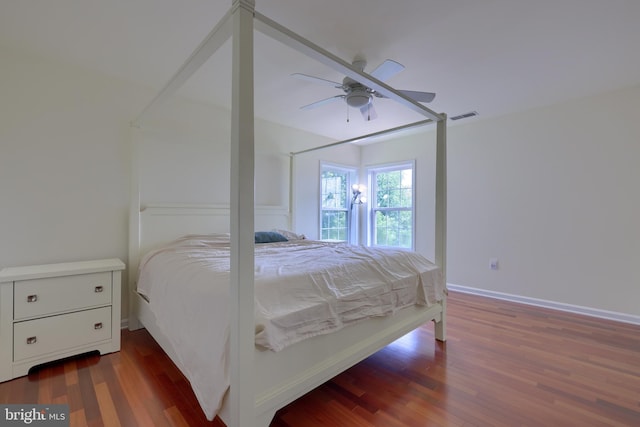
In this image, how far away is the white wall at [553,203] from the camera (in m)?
3.01

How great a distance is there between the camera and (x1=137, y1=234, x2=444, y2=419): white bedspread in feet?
4.38

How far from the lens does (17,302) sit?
1.94 meters

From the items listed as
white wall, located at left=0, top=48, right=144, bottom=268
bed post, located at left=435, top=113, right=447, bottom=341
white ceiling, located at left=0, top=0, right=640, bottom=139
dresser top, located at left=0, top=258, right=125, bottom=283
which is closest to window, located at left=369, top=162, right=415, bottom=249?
white ceiling, located at left=0, top=0, right=640, bottom=139

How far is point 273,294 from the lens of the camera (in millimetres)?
1447

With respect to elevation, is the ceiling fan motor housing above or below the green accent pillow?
above

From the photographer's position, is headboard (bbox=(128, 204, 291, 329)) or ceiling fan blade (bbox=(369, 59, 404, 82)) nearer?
ceiling fan blade (bbox=(369, 59, 404, 82))

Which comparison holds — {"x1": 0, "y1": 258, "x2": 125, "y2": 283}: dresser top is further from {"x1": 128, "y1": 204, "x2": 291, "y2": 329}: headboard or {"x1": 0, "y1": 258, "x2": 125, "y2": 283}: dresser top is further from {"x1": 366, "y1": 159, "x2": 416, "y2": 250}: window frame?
{"x1": 366, "y1": 159, "x2": 416, "y2": 250}: window frame

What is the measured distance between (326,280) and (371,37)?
5.77 ft

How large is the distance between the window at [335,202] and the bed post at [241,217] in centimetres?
352

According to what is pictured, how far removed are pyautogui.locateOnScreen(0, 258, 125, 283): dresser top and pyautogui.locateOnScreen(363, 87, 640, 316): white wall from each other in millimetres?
4176

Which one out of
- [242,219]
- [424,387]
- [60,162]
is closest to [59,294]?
[60,162]

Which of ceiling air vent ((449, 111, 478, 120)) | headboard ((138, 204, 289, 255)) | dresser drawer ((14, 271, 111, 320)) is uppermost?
ceiling air vent ((449, 111, 478, 120))

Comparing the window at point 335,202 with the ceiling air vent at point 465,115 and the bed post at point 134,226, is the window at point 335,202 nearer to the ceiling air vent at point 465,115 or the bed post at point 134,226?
the ceiling air vent at point 465,115

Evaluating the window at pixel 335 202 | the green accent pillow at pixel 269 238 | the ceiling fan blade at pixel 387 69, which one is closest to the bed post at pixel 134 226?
the green accent pillow at pixel 269 238
